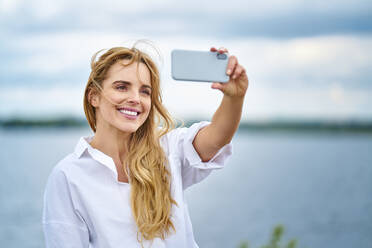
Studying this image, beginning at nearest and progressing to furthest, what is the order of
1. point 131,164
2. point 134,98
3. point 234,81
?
point 234,81, point 134,98, point 131,164

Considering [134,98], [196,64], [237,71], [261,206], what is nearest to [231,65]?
[237,71]

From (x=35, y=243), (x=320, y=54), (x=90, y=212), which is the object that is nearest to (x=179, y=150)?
(x=90, y=212)

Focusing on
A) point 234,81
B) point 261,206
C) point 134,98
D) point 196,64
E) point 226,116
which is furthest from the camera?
point 261,206

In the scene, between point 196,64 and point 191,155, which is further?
point 191,155

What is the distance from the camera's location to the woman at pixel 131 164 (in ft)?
7.09

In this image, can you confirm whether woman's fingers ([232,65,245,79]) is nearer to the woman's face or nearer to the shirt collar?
the woman's face

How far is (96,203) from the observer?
217cm

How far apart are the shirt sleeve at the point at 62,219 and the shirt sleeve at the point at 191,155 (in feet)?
1.95

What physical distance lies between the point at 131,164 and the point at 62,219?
0.45 meters

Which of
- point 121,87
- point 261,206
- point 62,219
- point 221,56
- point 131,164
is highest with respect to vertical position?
point 221,56

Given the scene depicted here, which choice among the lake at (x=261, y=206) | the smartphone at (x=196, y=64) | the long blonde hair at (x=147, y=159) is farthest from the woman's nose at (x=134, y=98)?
the lake at (x=261, y=206)

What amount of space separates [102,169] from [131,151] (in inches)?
9.2

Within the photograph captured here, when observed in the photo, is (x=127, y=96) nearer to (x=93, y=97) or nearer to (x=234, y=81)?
(x=93, y=97)

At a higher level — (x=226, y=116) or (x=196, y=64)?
(x=196, y=64)
